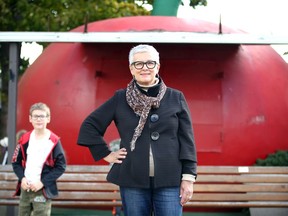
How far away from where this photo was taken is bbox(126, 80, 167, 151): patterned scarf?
148 inches

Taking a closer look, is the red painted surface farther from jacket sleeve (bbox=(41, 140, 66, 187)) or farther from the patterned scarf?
the patterned scarf

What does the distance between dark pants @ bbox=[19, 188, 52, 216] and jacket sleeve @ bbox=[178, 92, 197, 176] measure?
1949 mm

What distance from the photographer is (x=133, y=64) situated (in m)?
3.85

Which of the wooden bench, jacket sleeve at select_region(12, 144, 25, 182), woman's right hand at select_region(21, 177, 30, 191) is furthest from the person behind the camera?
the wooden bench

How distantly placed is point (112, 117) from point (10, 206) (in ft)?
12.9

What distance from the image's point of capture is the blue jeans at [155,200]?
148 inches

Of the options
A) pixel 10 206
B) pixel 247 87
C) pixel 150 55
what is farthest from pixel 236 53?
pixel 150 55

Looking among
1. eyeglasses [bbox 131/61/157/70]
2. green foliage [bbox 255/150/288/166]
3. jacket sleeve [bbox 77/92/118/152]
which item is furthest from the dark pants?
green foliage [bbox 255/150/288/166]

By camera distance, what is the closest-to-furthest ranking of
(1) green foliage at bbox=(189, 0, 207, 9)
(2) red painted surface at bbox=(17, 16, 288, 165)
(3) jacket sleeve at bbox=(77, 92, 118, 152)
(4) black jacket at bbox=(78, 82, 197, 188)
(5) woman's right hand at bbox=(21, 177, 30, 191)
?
(4) black jacket at bbox=(78, 82, 197, 188)
(3) jacket sleeve at bbox=(77, 92, 118, 152)
(5) woman's right hand at bbox=(21, 177, 30, 191)
(2) red painted surface at bbox=(17, 16, 288, 165)
(1) green foliage at bbox=(189, 0, 207, 9)

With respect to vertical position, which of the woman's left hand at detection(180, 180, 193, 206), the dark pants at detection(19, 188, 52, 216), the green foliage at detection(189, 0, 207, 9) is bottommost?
the dark pants at detection(19, 188, 52, 216)

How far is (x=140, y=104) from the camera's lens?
149 inches

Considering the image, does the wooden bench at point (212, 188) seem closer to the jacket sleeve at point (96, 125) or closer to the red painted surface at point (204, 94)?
the red painted surface at point (204, 94)

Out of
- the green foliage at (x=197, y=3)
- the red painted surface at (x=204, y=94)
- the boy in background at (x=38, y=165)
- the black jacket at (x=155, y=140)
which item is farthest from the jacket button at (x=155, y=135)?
the green foliage at (x=197, y=3)

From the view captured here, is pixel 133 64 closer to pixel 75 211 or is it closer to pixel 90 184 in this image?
pixel 90 184
